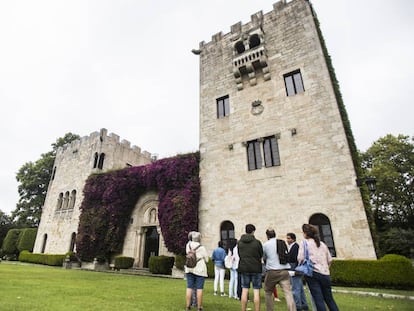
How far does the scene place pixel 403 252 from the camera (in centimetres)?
1686

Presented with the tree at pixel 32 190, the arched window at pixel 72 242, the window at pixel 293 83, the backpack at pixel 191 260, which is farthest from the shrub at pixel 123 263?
the tree at pixel 32 190

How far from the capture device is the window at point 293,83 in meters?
14.7

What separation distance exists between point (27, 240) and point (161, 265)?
21651mm

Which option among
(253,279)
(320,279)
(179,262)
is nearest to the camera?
(320,279)

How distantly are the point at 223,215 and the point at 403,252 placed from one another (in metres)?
13.2

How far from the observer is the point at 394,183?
2289 cm

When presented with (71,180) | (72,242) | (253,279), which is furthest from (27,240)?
(253,279)

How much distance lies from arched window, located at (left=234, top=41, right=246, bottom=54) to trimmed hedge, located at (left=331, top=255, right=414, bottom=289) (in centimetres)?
1448

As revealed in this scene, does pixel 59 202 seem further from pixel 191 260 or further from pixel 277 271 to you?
pixel 277 271

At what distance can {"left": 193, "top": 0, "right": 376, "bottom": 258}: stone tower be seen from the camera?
11664 mm

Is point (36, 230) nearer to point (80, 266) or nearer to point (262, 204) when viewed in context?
point (80, 266)

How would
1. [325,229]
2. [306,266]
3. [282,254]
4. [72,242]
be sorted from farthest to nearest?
[72,242]
[325,229]
[282,254]
[306,266]

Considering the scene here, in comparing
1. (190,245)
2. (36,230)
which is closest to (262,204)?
(190,245)

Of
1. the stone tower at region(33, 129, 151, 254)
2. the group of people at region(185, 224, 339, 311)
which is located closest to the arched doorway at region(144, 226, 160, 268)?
the stone tower at region(33, 129, 151, 254)
